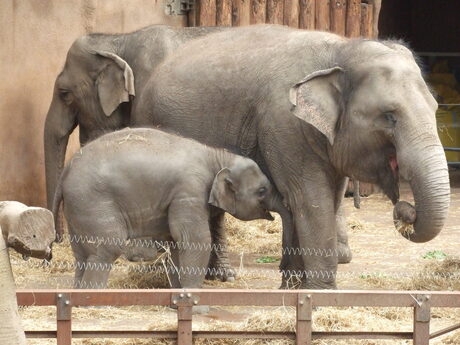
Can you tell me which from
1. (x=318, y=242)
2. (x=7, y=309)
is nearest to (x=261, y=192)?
(x=318, y=242)

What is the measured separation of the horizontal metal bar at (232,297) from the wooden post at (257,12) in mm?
7119

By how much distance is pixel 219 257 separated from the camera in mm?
9938

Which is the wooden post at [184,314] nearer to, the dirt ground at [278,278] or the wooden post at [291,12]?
the dirt ground at [278,278]

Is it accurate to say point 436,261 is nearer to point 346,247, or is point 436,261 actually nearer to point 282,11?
point 346,247


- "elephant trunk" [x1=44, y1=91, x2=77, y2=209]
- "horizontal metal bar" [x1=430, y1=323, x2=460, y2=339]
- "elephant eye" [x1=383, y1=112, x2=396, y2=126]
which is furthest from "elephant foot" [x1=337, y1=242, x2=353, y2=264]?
"horizontal metal bar" [x1=430, y1=323, x2=460, y2=339]

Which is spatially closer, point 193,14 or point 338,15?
point 193,14

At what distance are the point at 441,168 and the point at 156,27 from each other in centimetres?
387

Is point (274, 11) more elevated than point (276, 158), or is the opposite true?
point (274, 11)

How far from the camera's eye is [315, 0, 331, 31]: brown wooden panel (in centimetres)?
1457

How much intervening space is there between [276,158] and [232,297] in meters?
2.10

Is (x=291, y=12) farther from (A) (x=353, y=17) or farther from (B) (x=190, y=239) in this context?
(B) (x=190, y=239)

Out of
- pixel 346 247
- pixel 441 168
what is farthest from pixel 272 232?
pixel 441 168

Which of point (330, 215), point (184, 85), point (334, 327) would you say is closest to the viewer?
point (334, 327)

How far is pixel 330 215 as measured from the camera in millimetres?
8688
